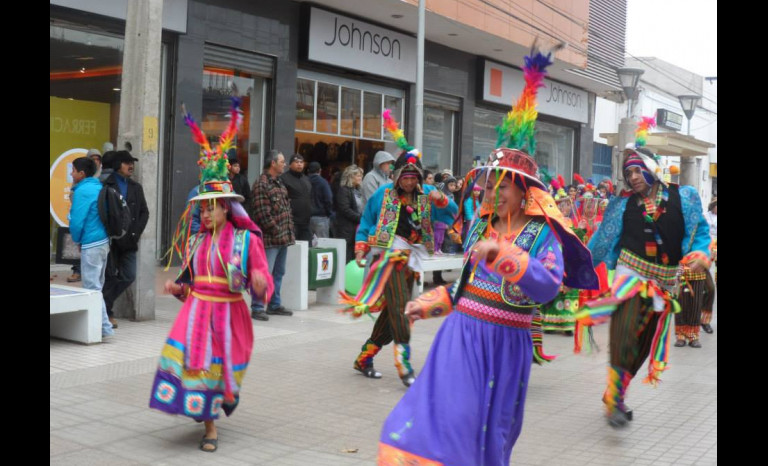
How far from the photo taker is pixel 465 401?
13.0 ft

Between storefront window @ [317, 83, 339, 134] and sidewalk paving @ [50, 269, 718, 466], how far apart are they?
8.72 m

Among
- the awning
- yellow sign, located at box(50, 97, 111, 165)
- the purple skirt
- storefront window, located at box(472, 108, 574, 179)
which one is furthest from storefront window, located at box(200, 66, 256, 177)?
the awning

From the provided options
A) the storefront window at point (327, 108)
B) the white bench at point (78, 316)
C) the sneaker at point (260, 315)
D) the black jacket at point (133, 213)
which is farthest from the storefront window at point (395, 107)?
the white bench at point (78, 316)

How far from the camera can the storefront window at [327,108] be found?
58.3 feet

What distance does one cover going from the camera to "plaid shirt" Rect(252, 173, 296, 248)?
1082 centimetres

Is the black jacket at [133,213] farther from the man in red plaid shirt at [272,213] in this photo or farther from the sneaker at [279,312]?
the sneaker at [279,312]

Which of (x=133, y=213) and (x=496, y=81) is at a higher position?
(x=496, y=81)

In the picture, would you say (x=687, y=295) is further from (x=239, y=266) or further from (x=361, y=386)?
(x=239, y=266)

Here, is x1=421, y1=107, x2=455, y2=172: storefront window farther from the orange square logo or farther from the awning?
the awning

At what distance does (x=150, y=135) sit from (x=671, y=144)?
19.9 metres

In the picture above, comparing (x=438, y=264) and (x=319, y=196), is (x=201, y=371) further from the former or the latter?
(x=319, y=196)

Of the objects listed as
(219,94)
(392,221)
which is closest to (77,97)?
(219,94)

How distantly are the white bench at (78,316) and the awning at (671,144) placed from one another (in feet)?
60.3
